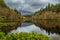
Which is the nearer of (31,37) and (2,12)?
(31,37)

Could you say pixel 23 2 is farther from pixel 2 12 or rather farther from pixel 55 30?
pixel 55 30

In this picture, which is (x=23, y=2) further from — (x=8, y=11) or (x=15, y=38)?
(x=15, y=38)

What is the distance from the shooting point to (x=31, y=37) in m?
3.86

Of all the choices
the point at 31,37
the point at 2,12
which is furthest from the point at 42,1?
the point at 31,37

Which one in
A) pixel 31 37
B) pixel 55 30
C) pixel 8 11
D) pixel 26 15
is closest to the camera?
pixel 31 37

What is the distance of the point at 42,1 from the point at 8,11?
1550mm

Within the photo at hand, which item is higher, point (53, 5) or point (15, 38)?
point (53, 5)

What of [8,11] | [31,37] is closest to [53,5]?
[8,11]

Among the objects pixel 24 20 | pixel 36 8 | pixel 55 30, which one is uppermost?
pixel 36 8

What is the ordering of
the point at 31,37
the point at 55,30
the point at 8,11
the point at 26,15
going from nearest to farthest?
the point at 31,37 → the point at 26,15 → the point at 8,11 → the point at 55,30

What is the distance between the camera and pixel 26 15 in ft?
26.0

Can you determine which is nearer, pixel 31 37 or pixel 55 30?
pixel 31 37

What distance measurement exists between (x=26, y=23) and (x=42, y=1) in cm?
130

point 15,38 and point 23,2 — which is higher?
point 23,2
